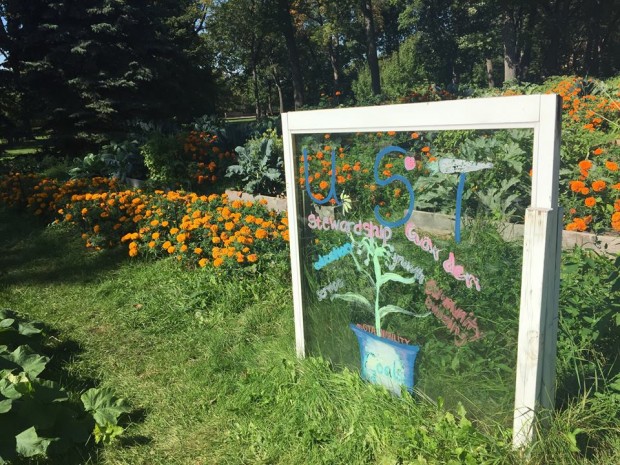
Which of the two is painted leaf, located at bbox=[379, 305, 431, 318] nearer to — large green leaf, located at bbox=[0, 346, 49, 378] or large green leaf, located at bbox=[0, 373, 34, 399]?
large green leaf, located at bbox=[0, 373, 34, 399]

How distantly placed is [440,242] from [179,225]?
12.2 feet

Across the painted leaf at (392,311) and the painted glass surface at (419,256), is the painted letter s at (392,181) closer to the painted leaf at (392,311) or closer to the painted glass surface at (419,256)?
the painted glass surface at (419,256)

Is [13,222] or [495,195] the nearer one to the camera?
[495,195]

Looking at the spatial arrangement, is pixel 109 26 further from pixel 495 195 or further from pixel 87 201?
pixel 495 195

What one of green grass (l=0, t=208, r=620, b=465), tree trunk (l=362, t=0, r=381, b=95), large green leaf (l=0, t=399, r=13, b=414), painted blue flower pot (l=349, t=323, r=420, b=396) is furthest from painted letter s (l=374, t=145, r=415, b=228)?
tree trunk (l=362, t=0, r=381, b=95)

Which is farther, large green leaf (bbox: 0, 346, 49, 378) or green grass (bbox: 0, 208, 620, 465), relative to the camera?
large green leaf (bbox: 0, 346, 49, 378)

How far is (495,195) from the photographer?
192 cm

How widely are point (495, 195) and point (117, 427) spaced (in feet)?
7.20

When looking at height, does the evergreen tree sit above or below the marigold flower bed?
above

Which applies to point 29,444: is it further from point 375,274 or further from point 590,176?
point 590,176

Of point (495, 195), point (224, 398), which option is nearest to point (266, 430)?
point (224, 398)

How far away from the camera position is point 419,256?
2.12 m

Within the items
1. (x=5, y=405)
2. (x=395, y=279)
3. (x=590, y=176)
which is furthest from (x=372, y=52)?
(x=5, y=405)

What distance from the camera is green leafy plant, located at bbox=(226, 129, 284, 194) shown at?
6785mm
